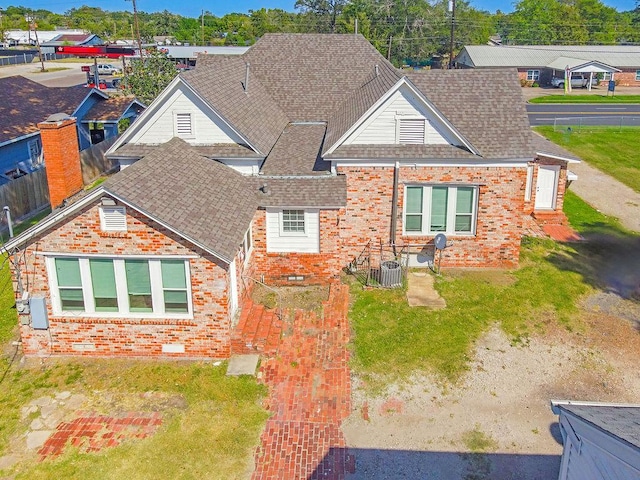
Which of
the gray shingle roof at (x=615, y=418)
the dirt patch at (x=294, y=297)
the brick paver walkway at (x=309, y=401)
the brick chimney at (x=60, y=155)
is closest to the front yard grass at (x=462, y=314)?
the brick paver walkway at (x=309, y=401)

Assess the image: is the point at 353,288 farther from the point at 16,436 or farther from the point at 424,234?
the point at 16,436

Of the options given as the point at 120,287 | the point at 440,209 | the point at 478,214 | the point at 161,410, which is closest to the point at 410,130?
the point at 440,209

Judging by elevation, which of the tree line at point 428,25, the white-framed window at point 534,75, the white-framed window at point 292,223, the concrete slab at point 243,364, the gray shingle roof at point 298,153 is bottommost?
the concrete slab at point 243,364

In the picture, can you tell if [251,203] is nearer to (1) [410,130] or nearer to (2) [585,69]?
(1) [410,130]

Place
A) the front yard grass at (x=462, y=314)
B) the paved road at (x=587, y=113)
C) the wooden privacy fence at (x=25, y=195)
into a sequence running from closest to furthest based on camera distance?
the front yard grass at (x=462, y=314)
the wooden privacy fence at (x=25, y=195)
the paved road at (x=587, y=113)

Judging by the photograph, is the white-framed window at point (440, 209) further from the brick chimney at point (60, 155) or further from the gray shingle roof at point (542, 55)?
the gray shingle roof at point (542, 55)

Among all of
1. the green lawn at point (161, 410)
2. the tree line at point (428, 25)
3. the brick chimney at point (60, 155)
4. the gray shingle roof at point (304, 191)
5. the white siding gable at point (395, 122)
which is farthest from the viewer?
the tree line at point (428, 25)

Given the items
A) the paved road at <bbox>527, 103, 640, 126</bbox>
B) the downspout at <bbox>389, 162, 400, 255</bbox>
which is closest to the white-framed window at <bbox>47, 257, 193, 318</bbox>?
the downspout at <bbox>389, 162, 400, 255</bbox>

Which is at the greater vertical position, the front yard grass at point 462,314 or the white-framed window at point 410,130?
the white-framed window at point 410,130
